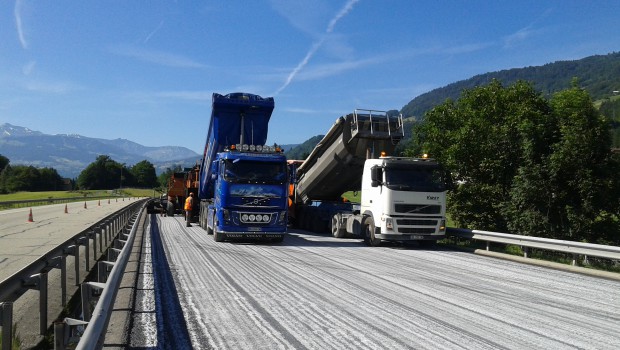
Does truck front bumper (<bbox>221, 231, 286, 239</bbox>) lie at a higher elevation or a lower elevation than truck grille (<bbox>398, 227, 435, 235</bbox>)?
lower

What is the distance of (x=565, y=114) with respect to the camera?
63.7 feet

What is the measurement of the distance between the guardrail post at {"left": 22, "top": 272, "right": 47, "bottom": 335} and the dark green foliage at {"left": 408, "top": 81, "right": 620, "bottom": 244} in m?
16.5

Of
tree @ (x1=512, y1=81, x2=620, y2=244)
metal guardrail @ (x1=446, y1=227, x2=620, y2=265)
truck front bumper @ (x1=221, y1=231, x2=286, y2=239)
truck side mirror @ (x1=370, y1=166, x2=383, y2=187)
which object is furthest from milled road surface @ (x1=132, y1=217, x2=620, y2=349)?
tree @ (x1=512, y1=81, x2=620, y2=244)

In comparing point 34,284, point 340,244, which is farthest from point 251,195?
point 34,284

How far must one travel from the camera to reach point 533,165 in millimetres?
18969

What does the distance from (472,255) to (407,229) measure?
204 centimetres

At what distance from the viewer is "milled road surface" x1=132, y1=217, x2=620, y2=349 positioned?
221 inches

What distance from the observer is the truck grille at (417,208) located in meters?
15.8

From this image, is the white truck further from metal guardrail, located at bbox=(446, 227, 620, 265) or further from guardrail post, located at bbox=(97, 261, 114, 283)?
guardrail post, located at bbox=(97, 261, 114, 283)

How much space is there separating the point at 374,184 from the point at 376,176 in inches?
10.2

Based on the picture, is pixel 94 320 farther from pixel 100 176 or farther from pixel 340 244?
pixel 100 176

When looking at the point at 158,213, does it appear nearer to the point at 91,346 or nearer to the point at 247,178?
the point at 247,178

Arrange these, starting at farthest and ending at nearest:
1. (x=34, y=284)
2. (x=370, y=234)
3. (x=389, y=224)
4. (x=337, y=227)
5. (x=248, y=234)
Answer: (x=337, y=227) → (x=370, y=234) → (x=248, y=234) → (x=389, y=224) → (x=34, y=284)

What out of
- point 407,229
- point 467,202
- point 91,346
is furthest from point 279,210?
point 91,346
